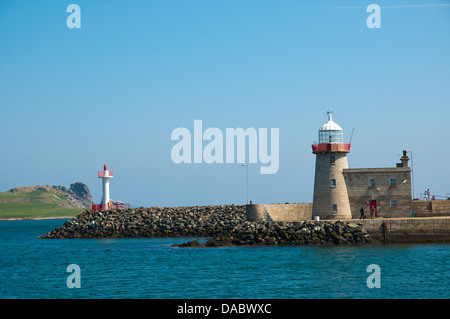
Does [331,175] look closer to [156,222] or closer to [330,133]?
[330,133]

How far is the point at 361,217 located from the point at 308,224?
13.9 feet

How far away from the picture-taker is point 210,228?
6412cm

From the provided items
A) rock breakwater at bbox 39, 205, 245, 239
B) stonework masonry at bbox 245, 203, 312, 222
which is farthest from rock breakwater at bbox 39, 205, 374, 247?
stonework masonry at bbox 245, 203, 312, 222

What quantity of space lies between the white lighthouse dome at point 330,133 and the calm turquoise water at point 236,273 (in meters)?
8.46

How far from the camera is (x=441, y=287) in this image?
3008 centimetres

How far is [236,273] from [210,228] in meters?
29.3

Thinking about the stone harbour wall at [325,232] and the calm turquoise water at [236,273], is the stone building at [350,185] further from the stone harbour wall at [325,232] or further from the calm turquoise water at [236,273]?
the calm turquoise water at [236,273]

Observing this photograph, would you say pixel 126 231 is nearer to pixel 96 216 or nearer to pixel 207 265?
pixel 96 216

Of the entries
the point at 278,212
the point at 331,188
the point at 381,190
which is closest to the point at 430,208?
the point at 381,190

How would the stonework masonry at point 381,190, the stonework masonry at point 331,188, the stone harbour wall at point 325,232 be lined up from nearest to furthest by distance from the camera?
the stone harbour wall at point 325,232, the stonework masonry at point 381,190, the stonework masonry at point 331,188

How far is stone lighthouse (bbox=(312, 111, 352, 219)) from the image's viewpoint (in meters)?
46.9

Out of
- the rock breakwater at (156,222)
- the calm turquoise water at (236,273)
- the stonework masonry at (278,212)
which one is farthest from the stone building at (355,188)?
the rock breakwater at (156,222)

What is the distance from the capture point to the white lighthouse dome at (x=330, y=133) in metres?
47.2
